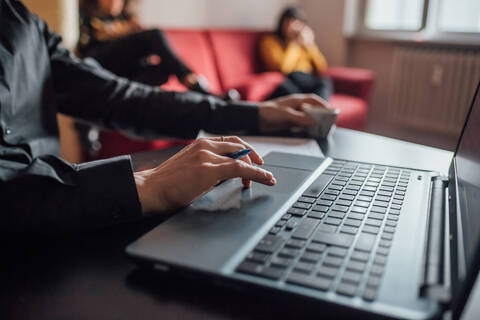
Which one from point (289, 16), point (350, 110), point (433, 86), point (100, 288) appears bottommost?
point (350, 110)

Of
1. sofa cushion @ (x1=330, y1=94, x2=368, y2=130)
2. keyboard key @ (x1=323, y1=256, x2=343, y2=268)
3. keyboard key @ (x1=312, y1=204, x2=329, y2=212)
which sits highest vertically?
keyboard key @ (x1=323, y1=256, x2=343, y2=268)

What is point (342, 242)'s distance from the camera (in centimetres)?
43

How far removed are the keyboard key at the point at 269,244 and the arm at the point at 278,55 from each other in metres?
2.82

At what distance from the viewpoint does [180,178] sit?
525 mm

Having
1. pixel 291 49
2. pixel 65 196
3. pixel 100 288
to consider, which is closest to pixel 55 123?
pixel 65 196

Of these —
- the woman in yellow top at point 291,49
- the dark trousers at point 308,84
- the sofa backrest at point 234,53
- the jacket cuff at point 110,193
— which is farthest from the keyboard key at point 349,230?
the woman in yellow top at point 291,49

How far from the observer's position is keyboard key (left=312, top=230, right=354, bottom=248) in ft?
1.40

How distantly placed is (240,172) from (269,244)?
0.51 feet

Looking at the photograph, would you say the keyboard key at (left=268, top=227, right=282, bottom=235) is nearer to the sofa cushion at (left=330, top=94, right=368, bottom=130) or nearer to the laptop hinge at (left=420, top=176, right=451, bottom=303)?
the laptop hinge at (left=420, top=176, right=451, bottom=303)

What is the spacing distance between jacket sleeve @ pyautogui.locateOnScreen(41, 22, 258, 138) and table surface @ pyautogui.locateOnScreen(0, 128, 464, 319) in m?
0.46

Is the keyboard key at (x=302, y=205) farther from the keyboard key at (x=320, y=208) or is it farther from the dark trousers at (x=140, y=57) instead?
the dark trousers at (x=140, y=57)

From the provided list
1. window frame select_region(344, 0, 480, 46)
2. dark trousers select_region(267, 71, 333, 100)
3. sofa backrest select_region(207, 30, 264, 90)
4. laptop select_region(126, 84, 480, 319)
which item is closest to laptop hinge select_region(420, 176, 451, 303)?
laptop select_region(126, 84, 480, 319)

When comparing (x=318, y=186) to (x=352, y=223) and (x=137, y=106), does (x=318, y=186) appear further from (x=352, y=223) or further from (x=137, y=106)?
(x=137, y=106)

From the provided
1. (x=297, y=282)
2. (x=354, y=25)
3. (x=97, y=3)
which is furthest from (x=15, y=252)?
(x=354, y=25)
